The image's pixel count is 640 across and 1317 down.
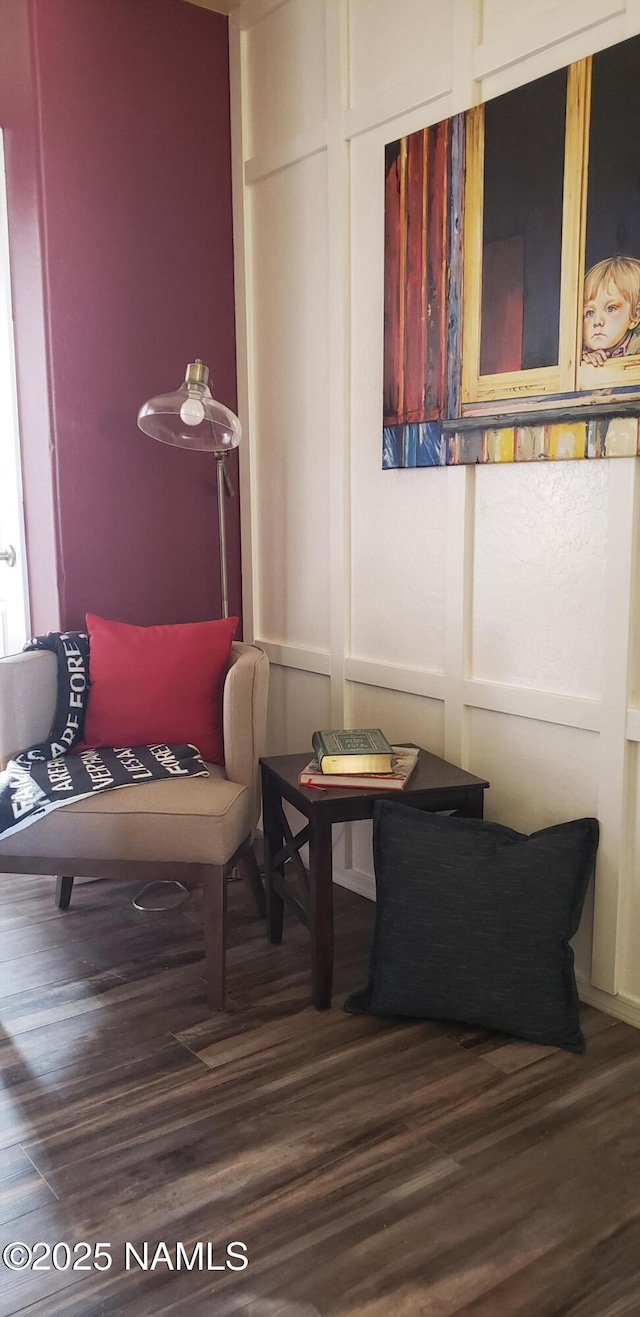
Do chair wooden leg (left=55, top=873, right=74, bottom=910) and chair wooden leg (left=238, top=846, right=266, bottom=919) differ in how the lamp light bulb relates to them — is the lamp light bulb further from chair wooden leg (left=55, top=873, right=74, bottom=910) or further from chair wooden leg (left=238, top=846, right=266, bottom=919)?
chair wooden leg (left=55, top=873, right=74, bottom=910)

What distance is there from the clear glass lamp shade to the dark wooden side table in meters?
0.90

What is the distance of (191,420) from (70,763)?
2.97ft

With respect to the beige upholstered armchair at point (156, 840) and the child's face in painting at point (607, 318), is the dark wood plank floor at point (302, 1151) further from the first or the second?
the child's face in painting at point (607, 318)

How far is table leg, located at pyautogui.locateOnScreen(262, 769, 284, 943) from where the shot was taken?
2.55 meters

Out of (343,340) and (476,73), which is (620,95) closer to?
(476,73)

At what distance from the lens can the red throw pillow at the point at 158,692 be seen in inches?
103

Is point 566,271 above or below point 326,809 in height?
above

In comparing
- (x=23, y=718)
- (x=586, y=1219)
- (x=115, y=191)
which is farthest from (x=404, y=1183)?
(x=115, y=191)

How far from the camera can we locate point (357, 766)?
7.49 feet

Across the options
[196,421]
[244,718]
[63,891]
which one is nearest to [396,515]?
[196,421]

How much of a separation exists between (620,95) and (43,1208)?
2248 millimetres

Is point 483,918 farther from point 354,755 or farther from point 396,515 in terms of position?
point 396,515

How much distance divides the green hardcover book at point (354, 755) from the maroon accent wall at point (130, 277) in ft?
3.42

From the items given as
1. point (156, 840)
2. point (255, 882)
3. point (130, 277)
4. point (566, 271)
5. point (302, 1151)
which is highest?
point (130, 277)
